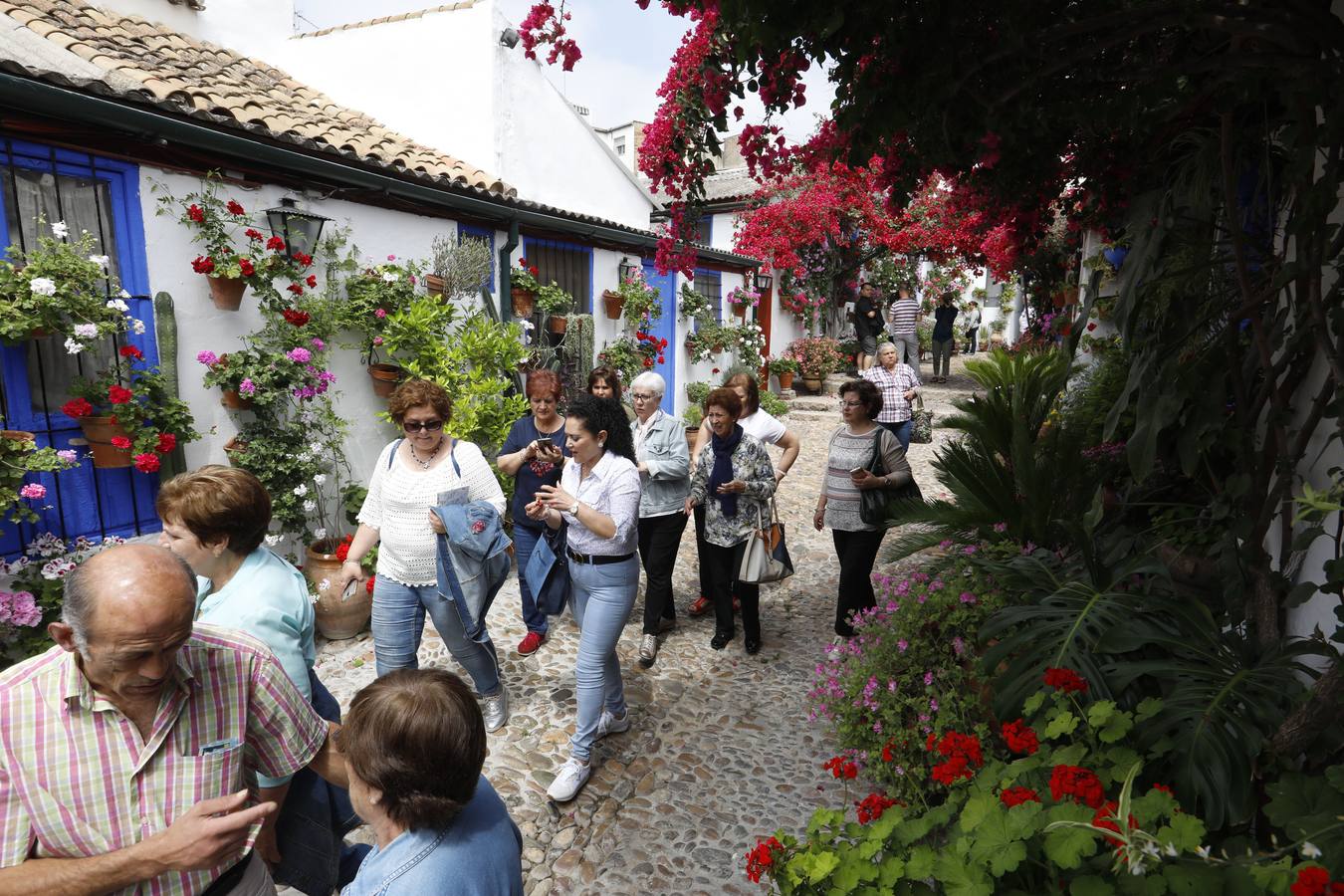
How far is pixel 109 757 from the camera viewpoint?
61.5 inches

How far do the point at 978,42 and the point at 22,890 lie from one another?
3720 mm

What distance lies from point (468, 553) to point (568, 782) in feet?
4.01

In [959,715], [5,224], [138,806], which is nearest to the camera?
[138,806]

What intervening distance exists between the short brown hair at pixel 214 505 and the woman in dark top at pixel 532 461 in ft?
7.62

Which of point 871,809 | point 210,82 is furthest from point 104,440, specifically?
point 871,809

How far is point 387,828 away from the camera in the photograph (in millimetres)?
1557

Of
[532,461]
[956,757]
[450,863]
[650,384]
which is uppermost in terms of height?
[650,384]

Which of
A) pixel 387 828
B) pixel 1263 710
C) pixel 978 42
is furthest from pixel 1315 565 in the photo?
pixel 387 828

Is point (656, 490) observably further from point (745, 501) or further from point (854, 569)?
point (854, 569)

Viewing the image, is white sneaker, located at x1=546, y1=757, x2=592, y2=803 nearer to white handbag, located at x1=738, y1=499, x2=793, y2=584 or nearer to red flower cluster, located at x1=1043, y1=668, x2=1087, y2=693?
white handbag, located at x1=738, y1=499, x2=793, y2=584

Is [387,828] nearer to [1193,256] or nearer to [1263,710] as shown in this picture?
[1263,710]

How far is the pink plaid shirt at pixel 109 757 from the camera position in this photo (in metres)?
1.51

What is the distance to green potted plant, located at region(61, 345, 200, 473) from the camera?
4.13m

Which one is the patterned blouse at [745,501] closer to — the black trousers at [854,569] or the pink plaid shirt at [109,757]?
the black trousers at [854,569]
